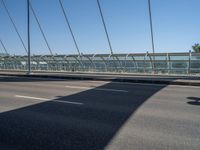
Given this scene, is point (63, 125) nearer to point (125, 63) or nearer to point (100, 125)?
point (100, 125)

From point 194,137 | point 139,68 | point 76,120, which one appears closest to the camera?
point 194,137

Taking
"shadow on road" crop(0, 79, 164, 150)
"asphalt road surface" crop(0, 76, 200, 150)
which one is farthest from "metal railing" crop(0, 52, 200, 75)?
"shadow on road" crop(0, 79, 164, 150)

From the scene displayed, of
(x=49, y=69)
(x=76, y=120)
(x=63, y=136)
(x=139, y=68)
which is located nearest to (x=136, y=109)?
(x=76, y=120)

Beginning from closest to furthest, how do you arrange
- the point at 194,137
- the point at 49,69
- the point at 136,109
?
the point at 194,137, the point at 136,109, the point at 49,69

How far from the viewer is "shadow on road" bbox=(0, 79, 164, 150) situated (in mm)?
5234

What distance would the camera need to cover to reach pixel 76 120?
7.02 metres

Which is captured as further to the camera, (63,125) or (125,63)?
(125,63)

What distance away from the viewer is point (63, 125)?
21.4ft

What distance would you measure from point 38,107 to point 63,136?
3.46 meters

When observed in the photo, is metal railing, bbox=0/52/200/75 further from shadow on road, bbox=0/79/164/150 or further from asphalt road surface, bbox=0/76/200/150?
shadow on road, bbox=0/79/164/150

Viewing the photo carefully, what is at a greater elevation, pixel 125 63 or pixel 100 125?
pixel 125 63

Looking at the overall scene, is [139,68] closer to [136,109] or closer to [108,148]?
Answer: [136,109]

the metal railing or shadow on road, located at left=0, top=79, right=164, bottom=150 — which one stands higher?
the metal railing

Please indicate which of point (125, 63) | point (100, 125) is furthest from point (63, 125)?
point (125, 63)
